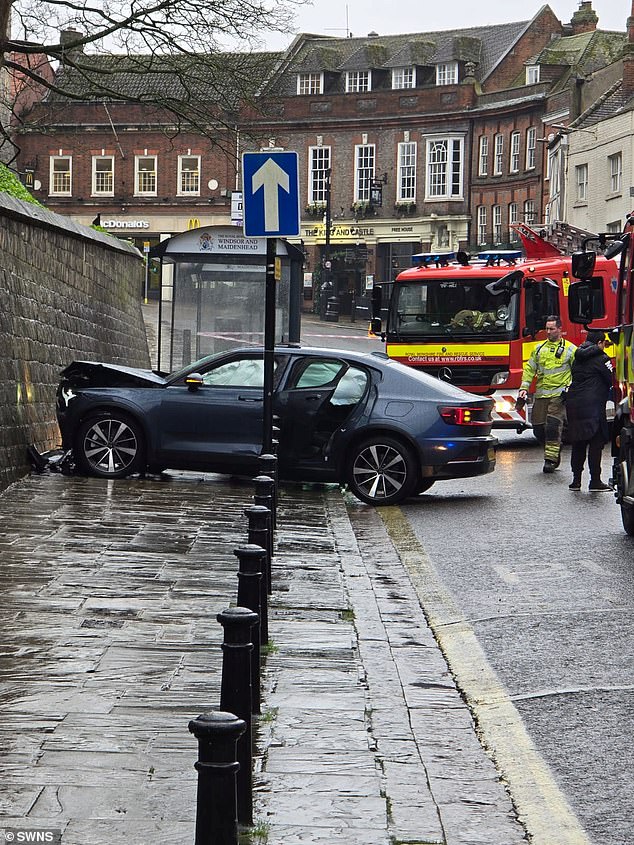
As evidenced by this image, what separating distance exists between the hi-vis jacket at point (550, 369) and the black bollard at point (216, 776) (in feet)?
49.3

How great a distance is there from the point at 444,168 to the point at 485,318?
1759 inches

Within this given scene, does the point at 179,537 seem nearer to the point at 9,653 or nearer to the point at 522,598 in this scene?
the point at 522,598

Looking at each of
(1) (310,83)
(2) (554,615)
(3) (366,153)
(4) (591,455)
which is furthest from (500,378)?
(1) (310,83)

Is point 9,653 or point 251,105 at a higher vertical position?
point 251,105

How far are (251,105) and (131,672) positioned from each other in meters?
16.7

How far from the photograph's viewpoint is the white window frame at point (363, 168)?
68.1 m

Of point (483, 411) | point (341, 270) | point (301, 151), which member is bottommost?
point (483, 411)

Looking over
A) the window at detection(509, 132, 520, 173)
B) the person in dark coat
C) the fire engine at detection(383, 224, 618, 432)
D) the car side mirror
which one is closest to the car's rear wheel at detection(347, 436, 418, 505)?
the car side mirror

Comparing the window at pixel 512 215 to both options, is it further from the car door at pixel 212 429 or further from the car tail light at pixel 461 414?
the car door at pixel 212 429

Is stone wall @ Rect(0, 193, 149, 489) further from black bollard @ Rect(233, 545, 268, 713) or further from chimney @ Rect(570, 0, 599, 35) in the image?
chimney @ Rect(570, 0, 599, 35)

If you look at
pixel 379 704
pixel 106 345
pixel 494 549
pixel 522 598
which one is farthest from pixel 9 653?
pixel 106 345

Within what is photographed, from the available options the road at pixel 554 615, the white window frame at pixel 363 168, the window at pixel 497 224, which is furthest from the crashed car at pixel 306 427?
the white window frame at pixel 363 168

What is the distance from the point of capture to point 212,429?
14.4 metres

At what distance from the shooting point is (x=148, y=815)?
14.3ft
